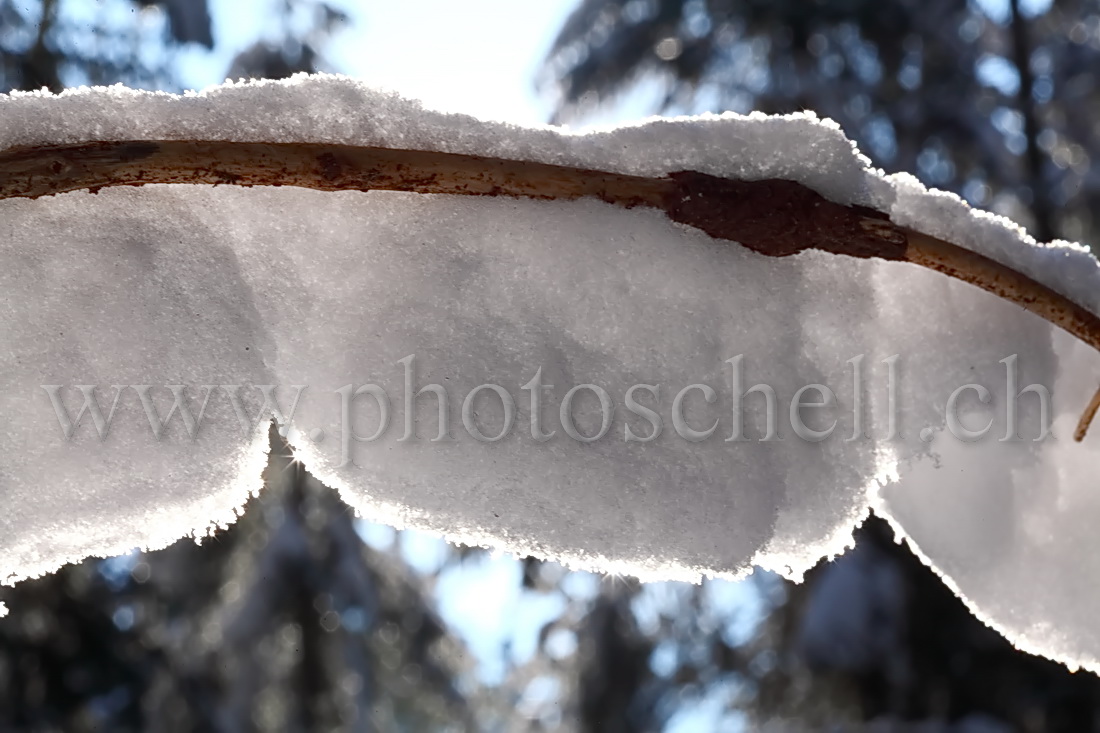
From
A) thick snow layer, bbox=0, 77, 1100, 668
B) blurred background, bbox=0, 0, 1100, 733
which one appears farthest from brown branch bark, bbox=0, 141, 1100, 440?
blurred background, bbox=0, 0, 1100, 733

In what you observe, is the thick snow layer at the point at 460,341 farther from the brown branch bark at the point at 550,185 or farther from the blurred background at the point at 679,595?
the blurred background at the point at 679,595

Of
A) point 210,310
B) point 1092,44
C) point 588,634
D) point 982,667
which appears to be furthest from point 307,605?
point 1092,44

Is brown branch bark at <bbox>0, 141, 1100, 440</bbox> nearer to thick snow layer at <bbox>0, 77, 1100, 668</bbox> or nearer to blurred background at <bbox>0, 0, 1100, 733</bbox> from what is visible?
thick snow layer at <bbox>0, 77, 1100, 668</bbox>

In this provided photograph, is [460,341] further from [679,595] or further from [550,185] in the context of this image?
[679,595]

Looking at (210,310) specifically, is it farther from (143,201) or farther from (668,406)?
(668,406)

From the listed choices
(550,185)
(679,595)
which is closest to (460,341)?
(550,185)

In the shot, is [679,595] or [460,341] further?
[679,595]
